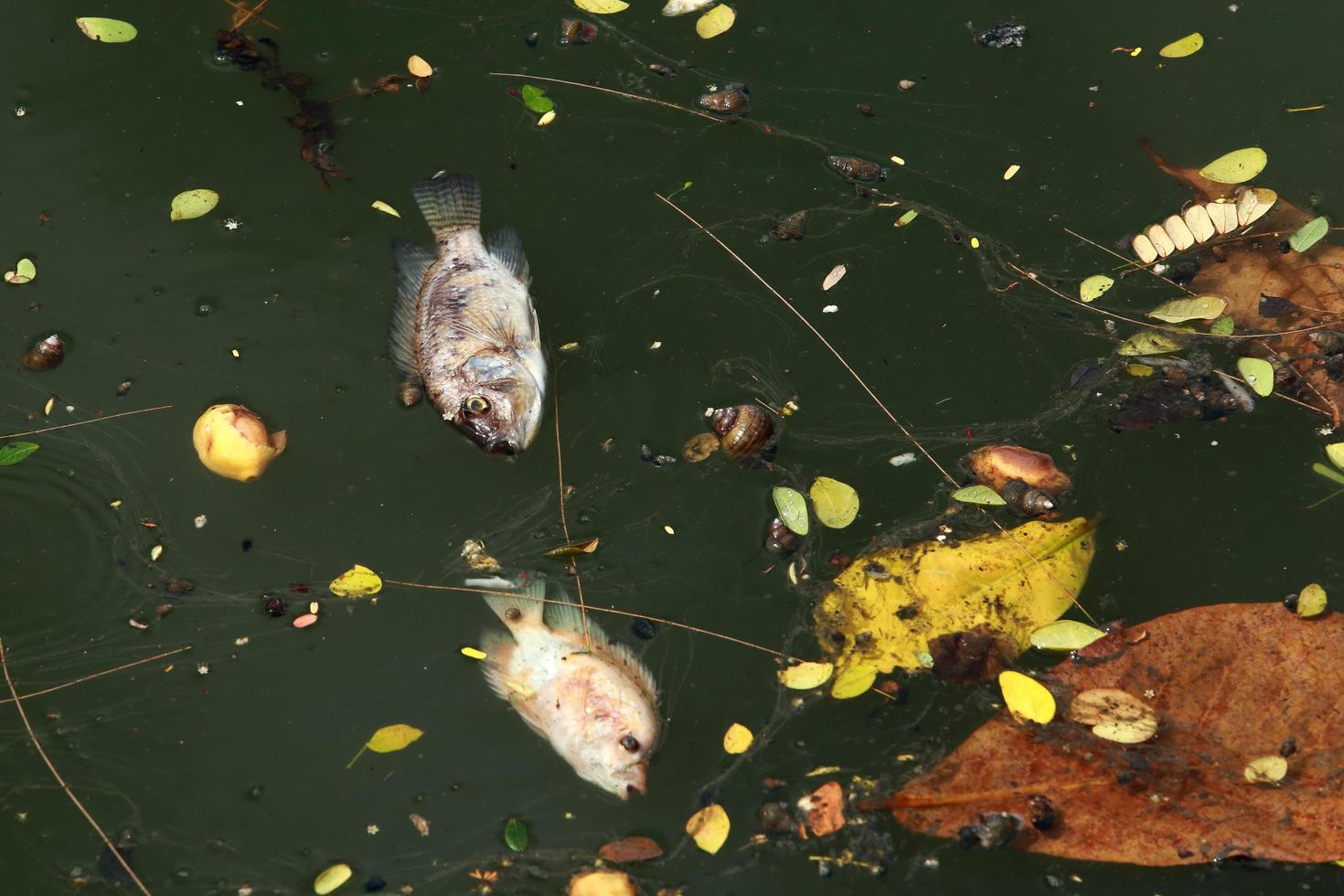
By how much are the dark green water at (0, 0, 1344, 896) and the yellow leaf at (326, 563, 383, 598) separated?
7 centimetres

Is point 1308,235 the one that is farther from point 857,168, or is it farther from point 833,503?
point 833,503

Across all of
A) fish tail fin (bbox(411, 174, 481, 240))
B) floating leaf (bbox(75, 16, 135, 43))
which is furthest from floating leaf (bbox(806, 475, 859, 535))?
floating leaf (bbox(75, 16, 135, 43))

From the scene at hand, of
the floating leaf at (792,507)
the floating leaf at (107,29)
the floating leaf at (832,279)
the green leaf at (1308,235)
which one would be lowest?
the floating leaf at (792,507)

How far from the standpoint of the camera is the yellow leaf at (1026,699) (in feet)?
13.2

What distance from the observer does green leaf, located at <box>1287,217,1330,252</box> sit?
4.69 m

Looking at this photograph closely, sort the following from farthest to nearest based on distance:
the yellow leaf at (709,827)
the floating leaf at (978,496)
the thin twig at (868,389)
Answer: the floating leaf at (978,496) → the thin twig at (868,389) → the yellow leaf at (709,827)

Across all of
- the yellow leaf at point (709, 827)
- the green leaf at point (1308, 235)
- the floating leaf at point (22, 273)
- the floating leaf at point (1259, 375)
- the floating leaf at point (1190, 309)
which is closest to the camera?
the yellow leaf at point (709, 827)

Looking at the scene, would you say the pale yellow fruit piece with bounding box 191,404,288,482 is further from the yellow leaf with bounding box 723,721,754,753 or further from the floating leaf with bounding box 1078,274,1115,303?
the floating leaf with bounding box 1078,274,1115,303

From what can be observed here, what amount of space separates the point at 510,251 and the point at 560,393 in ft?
2.49

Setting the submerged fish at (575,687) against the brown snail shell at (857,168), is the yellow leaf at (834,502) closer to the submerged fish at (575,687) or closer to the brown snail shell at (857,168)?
the submerged fish at (575,687)

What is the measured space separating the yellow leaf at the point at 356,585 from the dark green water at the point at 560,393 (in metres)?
0.07

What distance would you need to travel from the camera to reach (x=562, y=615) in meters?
4.33

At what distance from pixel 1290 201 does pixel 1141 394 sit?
131 centimetres

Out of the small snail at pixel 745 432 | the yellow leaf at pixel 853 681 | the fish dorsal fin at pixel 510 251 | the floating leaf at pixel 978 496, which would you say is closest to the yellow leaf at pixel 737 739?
the yellow leaf at pixel 853 681
